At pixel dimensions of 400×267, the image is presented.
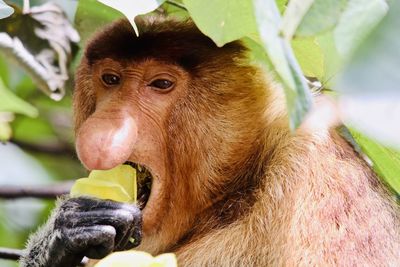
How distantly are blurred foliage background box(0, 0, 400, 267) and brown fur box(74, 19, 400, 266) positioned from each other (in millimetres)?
135

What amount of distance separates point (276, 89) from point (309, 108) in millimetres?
2064

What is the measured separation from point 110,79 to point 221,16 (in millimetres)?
1675

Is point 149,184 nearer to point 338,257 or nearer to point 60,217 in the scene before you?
point 60,217

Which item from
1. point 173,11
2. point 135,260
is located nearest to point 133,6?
point 135,260

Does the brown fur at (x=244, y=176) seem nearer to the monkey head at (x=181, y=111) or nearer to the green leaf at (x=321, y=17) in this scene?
the monkey head at (x=181, y=111)

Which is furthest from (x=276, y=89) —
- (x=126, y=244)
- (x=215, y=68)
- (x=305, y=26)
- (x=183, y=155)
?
(x=305, y=26)

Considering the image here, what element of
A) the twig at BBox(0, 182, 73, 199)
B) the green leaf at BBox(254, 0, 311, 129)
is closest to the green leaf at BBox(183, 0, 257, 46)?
the green leaf at BBox(254, 0, 311, 129)

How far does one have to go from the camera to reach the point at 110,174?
125 inches

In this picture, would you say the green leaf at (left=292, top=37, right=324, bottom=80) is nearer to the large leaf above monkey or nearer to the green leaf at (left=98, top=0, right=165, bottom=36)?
the green leaf at (left=98, top=0, right=165, bottom=36)

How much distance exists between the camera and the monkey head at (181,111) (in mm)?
3373

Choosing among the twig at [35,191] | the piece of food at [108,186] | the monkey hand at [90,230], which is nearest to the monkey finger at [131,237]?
the monkey hand at [90,230]

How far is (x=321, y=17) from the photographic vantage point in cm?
158

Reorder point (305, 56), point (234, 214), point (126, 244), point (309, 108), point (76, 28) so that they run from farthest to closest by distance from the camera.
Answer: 1. point (76, 28)
2. point (234, 214)
3. point (126, 244)
4. point (305, 56)
5. point (309, 108)

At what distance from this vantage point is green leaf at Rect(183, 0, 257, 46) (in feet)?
6.52
